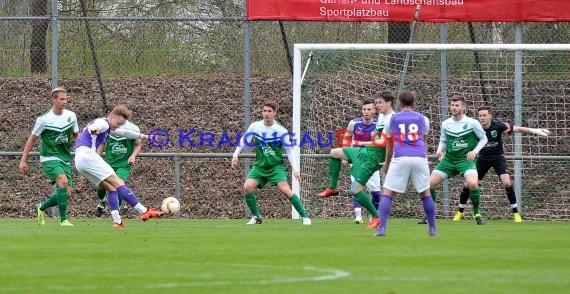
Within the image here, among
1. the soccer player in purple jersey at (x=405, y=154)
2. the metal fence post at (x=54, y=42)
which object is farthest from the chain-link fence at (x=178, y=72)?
the soccer player in purple jersey at (x=405, y=154)

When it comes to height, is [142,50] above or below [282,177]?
above

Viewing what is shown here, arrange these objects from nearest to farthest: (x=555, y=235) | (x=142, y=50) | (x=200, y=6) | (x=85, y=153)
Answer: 1. (x=555, y=235)
2. (x=85, y=153)
3. (x=142, y=50)
4. (x=200, y=6)

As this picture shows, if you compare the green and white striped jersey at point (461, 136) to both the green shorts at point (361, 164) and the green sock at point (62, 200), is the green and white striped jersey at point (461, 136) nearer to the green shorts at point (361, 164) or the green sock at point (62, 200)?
the green shorts at point (361, 164)

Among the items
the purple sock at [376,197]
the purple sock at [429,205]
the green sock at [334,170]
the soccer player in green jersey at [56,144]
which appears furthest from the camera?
the purple sock at [376,197]

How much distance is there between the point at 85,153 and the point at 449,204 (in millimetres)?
7989

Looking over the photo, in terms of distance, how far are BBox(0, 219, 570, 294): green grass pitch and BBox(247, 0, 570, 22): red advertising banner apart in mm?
6108

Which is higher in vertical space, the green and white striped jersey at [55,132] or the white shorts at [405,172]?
the green and white striped jersey at [55,132]

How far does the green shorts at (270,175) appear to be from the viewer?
58.6ft

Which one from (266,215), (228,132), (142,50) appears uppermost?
(142,50)

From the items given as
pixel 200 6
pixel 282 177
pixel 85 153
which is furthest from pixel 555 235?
pixel 200 6

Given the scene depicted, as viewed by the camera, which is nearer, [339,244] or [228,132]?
[339,244]

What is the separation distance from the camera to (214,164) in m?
23.9

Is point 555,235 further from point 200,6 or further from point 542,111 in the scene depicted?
point 200,6

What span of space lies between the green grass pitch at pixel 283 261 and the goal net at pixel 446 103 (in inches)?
228
